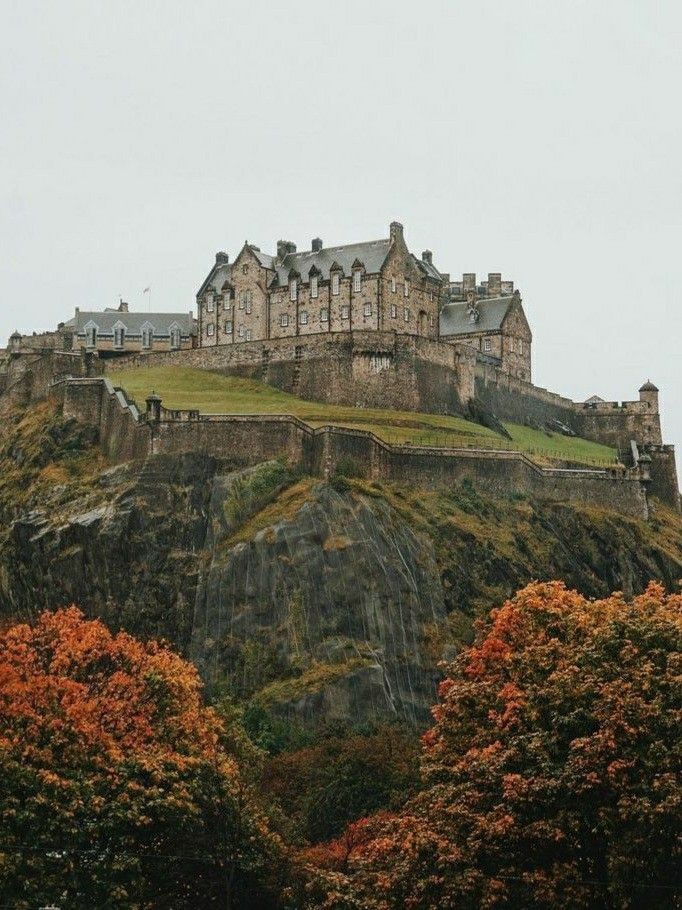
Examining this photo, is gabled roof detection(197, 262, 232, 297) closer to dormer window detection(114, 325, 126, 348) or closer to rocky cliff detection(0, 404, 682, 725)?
dormer window detection(114, 325, 126, 348)

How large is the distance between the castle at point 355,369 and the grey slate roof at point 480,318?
0.34ft

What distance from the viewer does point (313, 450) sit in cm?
8688

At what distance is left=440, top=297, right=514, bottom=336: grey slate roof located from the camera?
125 meters

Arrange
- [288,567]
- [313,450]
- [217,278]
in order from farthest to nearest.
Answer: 1. [217,278]
2. [313,450]
3. [288,567]

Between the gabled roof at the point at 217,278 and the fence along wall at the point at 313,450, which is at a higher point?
the gabled roof at the point at 217,278

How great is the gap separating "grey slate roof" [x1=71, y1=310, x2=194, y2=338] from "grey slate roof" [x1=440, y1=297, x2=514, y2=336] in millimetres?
20013

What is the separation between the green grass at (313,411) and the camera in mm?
94625

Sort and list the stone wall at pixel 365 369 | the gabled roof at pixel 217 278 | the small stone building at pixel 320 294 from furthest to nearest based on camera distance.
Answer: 1. the gabled roof at pixel 217 278
2. the small stone building at pixel 320 294
3. the stone wall at pixel 365 369

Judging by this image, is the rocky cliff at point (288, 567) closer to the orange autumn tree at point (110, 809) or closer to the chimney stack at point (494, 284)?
the orange autumn tree at point (110, 809)

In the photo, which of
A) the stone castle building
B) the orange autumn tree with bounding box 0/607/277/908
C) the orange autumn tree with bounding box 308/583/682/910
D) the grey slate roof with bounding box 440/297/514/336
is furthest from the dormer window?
the orange autumn tree with bounding box 308/583/682/910

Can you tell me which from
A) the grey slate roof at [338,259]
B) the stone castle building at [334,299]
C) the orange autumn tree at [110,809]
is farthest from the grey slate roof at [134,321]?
the orange autumn tree at [110,809]

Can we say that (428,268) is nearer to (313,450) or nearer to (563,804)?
(313,450)

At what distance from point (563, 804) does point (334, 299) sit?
72.5 metres

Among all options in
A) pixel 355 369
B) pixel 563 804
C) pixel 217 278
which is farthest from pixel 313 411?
pixel 563 804
